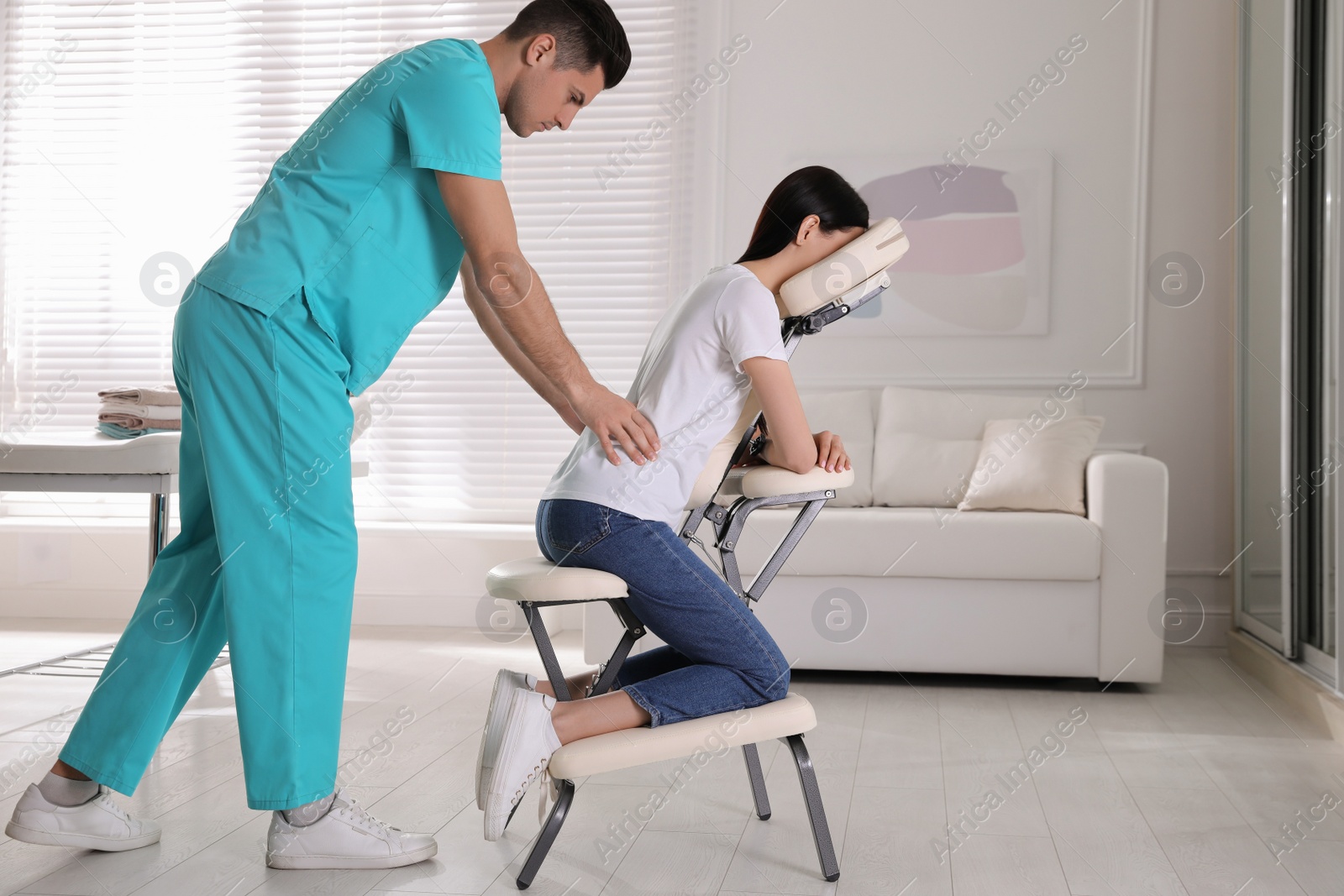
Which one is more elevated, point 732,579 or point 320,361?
point 320,361

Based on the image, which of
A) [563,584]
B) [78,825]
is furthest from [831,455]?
[78,825]

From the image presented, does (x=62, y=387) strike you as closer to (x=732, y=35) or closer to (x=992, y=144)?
(x=732, y=35)

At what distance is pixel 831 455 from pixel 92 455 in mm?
1763

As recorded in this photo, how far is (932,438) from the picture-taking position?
3.47 m

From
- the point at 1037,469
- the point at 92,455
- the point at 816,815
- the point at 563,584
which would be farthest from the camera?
the point at 1037,469

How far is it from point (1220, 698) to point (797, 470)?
1890 millimetres

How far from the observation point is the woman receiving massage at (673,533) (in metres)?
1.44

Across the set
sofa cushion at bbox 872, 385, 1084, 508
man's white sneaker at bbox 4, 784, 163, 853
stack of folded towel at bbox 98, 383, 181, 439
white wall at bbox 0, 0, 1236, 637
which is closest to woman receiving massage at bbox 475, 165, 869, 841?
man's white sneaker at bbox 4, 784, 163, 853

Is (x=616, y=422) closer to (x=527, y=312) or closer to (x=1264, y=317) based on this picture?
(x=527, y=312)

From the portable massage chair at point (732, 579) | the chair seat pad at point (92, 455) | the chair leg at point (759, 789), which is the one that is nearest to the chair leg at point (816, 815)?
the portable massage chair at point (732, 579)

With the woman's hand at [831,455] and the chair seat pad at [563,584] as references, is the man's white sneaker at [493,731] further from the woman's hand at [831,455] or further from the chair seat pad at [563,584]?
the woman's hand at [831,455]

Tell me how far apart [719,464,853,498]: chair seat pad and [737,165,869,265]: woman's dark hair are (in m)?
0.35

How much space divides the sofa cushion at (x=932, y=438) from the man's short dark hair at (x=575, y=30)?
212 centimetres

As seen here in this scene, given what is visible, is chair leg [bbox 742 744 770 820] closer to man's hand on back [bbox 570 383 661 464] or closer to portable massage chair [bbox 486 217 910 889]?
portable massage chair [bbox 486 217 910 889]
